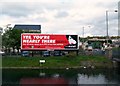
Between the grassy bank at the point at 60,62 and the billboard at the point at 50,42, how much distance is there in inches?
294

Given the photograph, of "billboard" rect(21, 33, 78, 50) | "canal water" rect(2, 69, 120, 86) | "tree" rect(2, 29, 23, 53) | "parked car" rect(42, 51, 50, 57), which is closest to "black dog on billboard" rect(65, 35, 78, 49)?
"billboard" rect(21, 33, 78, 50)

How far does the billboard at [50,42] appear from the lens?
99.7 meters

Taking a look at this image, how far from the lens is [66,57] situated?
308ft

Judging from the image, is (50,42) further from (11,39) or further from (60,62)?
(11,39)

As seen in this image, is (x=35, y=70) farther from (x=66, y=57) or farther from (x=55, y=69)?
(x=66, y=57)

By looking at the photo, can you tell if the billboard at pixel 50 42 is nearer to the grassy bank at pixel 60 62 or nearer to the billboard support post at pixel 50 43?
the billboard support post at pixel 50 43

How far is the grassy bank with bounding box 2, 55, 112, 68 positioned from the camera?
8669 cm

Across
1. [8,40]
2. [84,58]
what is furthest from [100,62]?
[8,40]

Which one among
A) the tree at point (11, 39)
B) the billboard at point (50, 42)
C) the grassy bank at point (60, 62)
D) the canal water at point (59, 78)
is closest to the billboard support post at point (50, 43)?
the billboard at point (50, 42)

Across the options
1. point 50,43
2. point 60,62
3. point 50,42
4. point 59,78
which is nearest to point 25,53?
point 50,43

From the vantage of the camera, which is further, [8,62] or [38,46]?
[38,46]

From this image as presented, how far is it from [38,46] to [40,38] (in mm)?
2455

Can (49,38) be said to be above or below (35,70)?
above

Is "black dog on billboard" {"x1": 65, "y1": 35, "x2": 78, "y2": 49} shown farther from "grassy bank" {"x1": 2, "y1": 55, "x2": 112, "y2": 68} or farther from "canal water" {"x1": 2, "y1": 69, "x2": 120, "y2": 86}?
"canal water" {"x1": 2, "y1": 69, "x2": 120, "y2": 86}
